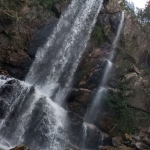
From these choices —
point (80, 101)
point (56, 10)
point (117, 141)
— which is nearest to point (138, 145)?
point (117, 141)

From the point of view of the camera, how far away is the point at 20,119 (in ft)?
52.8

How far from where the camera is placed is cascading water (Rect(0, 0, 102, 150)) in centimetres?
1582

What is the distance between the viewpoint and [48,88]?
19.8 metres

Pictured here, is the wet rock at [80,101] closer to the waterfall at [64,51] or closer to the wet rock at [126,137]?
the waterfall at [64,51]

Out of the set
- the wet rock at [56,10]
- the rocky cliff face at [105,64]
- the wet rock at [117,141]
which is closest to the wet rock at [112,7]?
the rocky cliff face at [105,64]

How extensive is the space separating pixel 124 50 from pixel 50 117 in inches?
314

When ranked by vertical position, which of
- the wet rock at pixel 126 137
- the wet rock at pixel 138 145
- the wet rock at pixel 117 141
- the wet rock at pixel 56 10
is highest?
the wet rock at pixel 56 10

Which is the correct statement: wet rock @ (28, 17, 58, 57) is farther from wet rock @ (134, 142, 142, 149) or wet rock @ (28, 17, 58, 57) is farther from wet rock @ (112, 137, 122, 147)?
wet rock @ (134, 142, 142, 149)

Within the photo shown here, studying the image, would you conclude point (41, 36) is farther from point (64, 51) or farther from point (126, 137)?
point (126, 137)

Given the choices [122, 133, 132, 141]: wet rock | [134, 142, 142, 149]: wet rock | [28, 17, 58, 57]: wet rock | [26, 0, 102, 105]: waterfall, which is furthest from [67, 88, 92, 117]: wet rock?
[28, 17, 58, 57]: wet rock

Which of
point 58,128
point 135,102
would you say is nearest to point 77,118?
point 58,128

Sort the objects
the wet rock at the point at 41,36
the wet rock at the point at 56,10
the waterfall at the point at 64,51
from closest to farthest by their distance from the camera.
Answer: the waterfall at the point at 64,51 < the wet rock at the point at 41,36 < the wet rock at the point at 56,10

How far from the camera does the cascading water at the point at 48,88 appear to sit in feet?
51.9

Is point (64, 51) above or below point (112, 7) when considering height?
below
